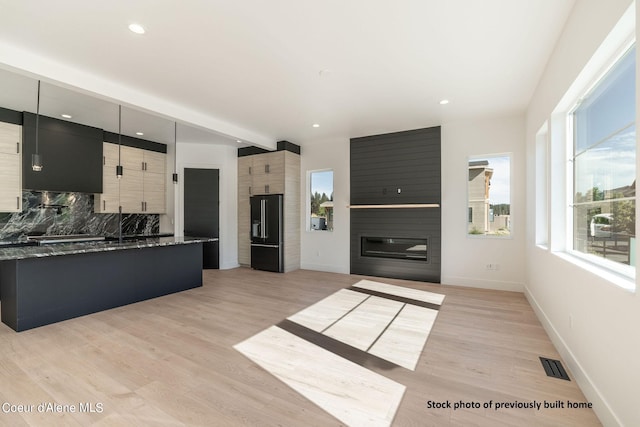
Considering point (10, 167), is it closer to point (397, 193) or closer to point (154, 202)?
point (154, 202)

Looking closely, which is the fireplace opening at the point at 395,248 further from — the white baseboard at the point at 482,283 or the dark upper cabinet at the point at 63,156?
the dark upper cabinet at the point at 63,156

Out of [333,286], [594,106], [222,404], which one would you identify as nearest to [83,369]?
[222,404]

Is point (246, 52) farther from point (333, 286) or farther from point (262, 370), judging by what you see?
point (333, 286)

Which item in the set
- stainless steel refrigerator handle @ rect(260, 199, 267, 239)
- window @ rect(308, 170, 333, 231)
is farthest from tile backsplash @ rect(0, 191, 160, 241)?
window @ rect(308, 170, 333, 231)

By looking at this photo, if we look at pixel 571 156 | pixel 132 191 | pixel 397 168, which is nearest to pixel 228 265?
pixel 132 191

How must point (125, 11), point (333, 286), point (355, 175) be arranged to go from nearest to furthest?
point (125, 11) < point (333, 286) < point (355, 175)

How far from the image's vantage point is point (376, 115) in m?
4.66

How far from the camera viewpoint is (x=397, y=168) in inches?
220

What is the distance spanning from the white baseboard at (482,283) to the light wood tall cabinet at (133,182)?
6.18m

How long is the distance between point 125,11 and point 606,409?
14.3 ft

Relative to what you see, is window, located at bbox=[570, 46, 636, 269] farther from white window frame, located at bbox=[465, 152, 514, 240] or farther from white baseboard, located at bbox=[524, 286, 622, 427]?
white window frame, located at bbox=[465, 152, 514, 240]

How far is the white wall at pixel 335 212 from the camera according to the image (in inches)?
242

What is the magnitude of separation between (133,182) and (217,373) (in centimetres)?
496

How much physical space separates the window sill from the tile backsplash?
7172 mm
